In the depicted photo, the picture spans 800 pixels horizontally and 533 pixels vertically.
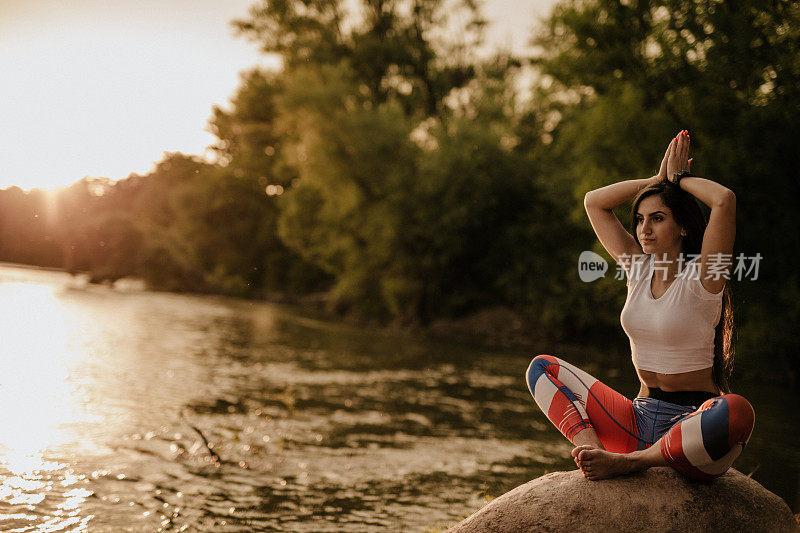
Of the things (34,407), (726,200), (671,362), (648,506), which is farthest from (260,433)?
(726,200)

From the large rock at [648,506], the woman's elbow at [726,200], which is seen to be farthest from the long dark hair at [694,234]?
the large rock at [648,506]

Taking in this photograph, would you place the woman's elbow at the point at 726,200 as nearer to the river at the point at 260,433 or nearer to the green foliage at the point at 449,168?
the river at the point at 260,433

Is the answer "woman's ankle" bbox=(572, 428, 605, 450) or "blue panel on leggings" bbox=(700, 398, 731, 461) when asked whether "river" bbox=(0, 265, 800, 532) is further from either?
"blue panel on leggings" bbox=(700, 398, 731, 461)

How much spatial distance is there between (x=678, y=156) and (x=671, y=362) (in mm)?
1083

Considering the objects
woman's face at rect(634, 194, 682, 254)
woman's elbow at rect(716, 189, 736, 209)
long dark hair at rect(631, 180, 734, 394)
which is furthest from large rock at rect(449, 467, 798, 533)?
woman's elbow at rect(716, 189, 736, 209)

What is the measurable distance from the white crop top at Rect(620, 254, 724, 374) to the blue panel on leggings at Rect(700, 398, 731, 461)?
0.27 m

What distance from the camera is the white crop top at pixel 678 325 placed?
3.28 metres

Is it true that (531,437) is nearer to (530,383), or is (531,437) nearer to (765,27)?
(530,383)

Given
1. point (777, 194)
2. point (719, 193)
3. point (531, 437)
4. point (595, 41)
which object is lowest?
point (531, 437)

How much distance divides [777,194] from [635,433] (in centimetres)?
1004

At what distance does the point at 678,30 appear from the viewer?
13.6 metres

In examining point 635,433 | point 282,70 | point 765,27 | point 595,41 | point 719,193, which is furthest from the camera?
point 282,70

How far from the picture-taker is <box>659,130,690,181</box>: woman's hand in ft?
11.8

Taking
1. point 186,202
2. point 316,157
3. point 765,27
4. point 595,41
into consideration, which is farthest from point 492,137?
point 186,202
